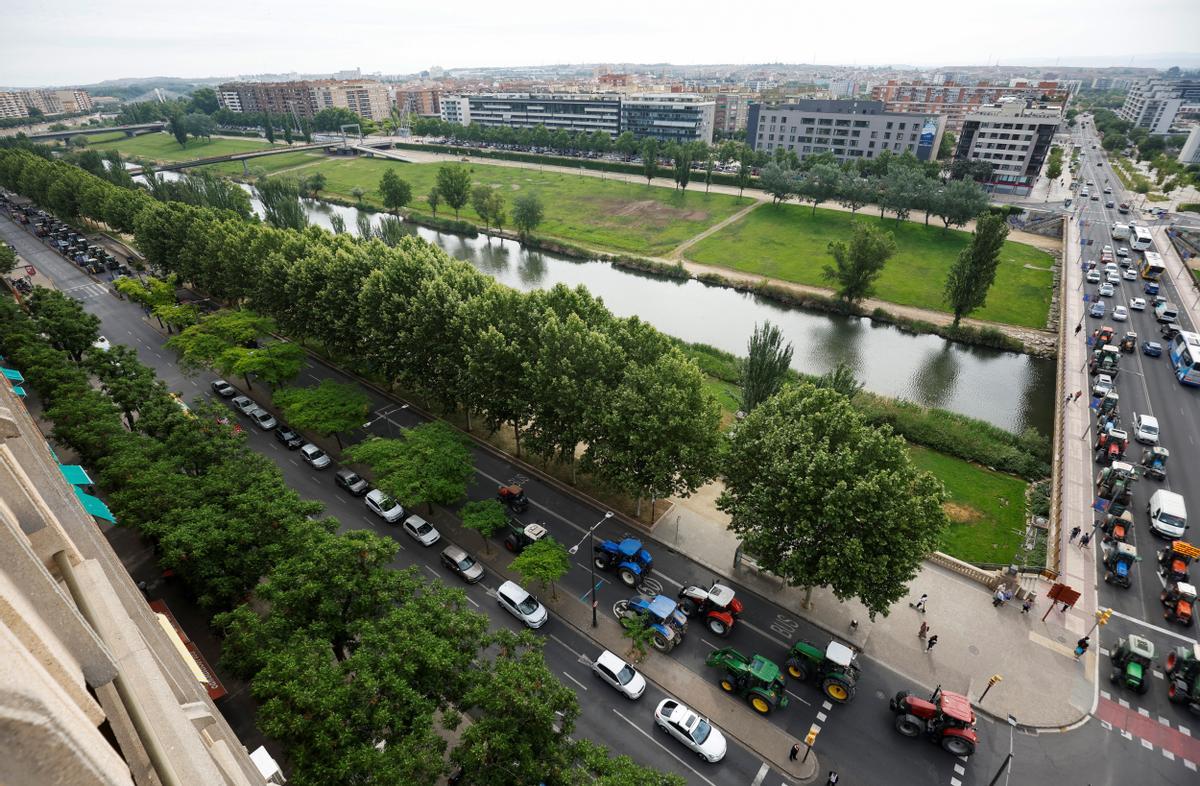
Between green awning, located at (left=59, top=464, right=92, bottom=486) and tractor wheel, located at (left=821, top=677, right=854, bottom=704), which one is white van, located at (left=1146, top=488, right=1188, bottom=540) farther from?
green awning, located at (left=59, top=464, right=92, bottom=486)

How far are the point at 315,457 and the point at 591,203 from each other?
9704cm

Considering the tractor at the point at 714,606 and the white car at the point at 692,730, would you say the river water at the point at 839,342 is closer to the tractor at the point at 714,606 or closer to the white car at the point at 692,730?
the tractor at the point at 714,606

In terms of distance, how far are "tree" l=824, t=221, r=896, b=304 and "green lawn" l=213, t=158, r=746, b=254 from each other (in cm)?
3317

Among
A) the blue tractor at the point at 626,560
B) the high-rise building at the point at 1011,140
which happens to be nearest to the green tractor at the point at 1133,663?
the blue tractor at the point at 626,560

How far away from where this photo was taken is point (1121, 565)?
34875 millimetres

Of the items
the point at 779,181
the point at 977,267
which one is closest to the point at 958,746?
the point at 977,267

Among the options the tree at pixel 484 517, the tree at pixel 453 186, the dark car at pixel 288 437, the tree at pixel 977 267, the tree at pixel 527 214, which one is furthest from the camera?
the tree at pixel 453 186

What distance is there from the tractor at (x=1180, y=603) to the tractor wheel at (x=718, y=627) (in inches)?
1009

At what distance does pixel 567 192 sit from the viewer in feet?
445

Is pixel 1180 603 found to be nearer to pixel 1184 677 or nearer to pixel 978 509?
pixel 1184 677

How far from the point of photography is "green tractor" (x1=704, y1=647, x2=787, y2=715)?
2795cm

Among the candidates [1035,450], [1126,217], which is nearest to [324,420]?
[1035,450]

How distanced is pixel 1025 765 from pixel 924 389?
42.3 metres

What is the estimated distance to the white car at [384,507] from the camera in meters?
39.2
